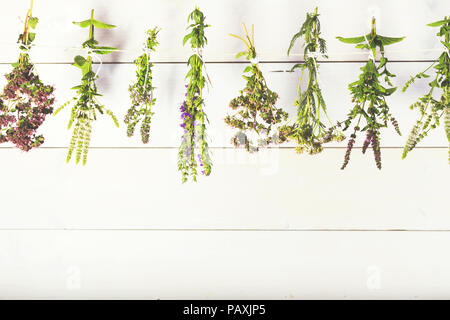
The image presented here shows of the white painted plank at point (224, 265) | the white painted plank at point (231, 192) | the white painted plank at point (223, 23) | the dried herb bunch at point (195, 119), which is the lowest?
the white painted plank at point (224, 265)

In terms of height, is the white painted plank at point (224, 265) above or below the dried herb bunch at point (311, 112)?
below

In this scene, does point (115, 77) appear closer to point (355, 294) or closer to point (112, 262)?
point (112, 262)

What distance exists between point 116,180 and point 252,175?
527mm

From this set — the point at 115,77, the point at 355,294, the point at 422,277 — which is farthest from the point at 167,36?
the point at 422,277

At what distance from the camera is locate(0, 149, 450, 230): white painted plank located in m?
1.31

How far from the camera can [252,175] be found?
1.32 meters

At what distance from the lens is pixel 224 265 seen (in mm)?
1328

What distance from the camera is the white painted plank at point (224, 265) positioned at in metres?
1.31

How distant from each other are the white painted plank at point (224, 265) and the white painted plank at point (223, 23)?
692 millimetres

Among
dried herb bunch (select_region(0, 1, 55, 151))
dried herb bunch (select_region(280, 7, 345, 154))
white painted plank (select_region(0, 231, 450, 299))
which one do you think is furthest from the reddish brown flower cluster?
dried herb bunch (select_region(280, 7, 345, 154))

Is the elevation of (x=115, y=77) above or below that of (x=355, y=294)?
above

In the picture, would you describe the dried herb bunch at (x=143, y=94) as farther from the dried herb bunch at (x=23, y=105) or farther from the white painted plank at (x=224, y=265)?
the white painted plank at (x=224, y=265)

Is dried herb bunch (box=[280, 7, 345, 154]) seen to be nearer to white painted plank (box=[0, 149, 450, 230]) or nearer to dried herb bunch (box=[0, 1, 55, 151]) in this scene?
white painted plank (box=[0, 149, 450, 230])

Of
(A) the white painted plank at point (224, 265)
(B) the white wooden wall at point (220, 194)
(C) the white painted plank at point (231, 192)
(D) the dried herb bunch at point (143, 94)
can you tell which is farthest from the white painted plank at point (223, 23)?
(A) the white painted plank at point (224, 265)
